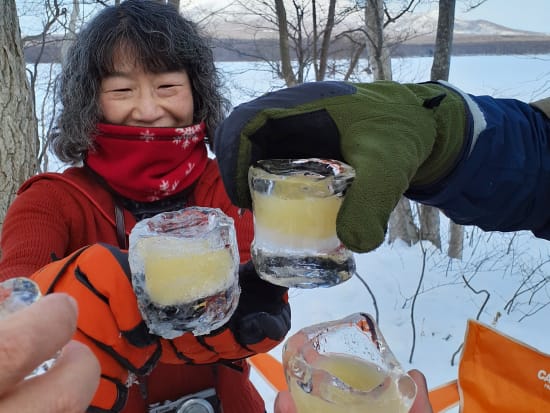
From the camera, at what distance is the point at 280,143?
93cm

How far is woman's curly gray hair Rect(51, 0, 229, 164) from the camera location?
138cm

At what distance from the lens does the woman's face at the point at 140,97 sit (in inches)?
54.5

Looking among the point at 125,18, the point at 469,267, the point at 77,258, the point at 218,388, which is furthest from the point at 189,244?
the point at 469,267

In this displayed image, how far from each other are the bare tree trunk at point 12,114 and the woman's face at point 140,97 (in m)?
1.37

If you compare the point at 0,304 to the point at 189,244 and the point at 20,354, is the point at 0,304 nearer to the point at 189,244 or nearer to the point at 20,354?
the point at 20,354

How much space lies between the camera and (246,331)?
979 millimetres

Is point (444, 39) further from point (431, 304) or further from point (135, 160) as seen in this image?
point (135, 160)

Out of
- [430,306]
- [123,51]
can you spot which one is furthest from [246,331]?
[430,306]

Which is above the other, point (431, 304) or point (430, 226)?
point (431, 304)

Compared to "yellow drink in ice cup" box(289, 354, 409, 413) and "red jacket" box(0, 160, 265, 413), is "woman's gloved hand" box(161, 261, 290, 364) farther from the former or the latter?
"red jacket" box(0, 160, 265, 413)

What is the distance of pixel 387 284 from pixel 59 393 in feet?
12.2

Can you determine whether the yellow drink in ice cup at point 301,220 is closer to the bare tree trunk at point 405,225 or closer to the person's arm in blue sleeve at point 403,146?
the person's arm in blue sleeve at point 403,146

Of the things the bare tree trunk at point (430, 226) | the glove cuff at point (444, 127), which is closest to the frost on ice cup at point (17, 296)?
the glove cuff at point (444, 127)

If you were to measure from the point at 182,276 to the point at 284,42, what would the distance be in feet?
20.6
